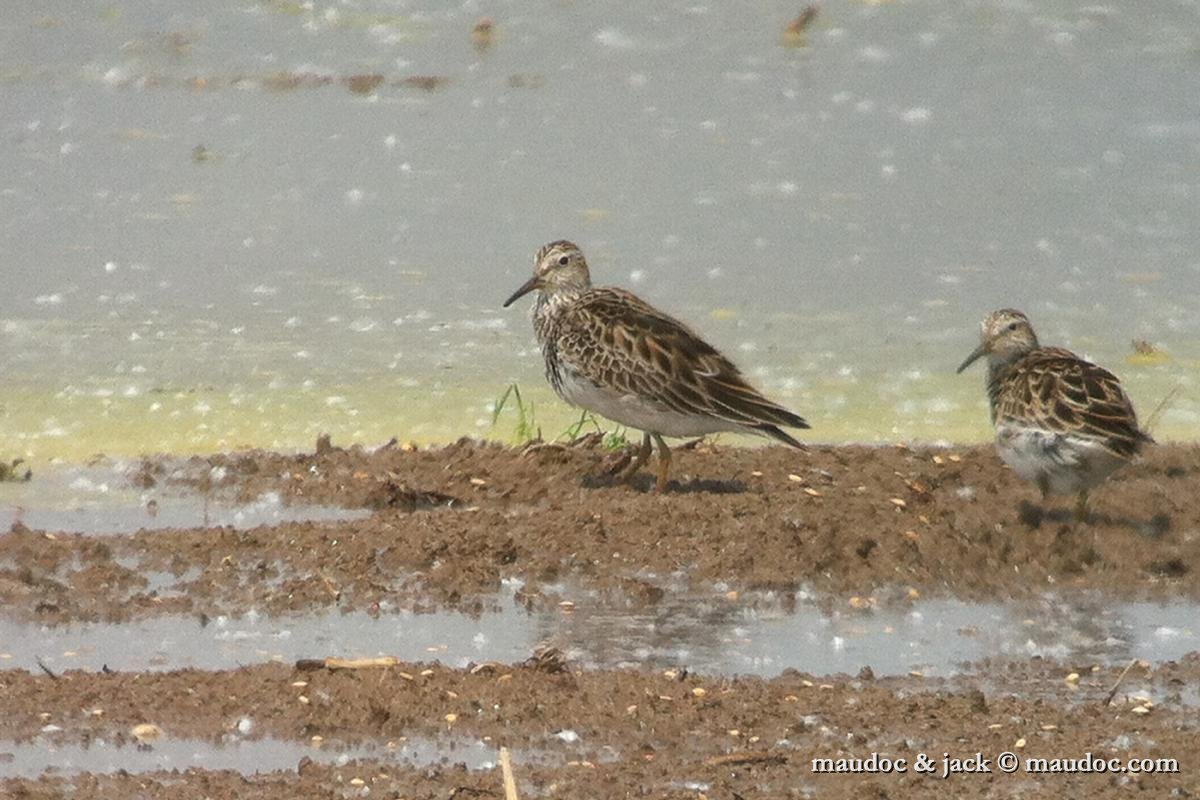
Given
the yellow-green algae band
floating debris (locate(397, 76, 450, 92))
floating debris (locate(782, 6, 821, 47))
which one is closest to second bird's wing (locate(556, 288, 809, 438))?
the yellow-green algae band

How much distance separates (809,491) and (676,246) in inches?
202

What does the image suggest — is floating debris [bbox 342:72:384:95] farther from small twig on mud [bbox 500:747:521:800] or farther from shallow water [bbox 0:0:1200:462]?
small twig on mud [bbox 500:747:521:800]

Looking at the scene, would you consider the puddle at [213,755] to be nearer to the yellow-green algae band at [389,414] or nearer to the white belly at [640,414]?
the white belly at [640,414]

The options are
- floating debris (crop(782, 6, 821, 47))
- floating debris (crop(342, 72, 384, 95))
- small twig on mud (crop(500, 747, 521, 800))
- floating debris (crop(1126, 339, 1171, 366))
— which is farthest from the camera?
floating debris (crop(782, 6, 821, 47))

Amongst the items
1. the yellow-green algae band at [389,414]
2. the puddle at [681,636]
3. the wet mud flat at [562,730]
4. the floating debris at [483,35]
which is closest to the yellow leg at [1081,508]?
the puddle at [681,636]

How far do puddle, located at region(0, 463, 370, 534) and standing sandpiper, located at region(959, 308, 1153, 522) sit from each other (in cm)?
270

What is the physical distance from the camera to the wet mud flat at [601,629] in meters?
6.35

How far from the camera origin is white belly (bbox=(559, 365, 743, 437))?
10.3m

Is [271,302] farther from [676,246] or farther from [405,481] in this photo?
[405,481]

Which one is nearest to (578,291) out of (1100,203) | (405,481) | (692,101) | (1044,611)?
(405,481)

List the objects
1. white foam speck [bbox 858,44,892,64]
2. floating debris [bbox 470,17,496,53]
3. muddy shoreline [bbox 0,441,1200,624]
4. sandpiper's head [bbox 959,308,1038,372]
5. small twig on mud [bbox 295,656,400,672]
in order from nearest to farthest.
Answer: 1. small twig on mud [bbox 295,656,400,672]
2. muddy shoreline [bbox 0,441,1200,624]
3. sandpiper's head [bbox 959,308,1038,372]
4. white foam speck [bbox 858,44,892,64]
5. floating debris [bbox 470,17,496,53]

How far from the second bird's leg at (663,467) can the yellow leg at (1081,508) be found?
5.84 ft

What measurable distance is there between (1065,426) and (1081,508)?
38 centimetres

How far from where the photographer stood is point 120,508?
985cm
